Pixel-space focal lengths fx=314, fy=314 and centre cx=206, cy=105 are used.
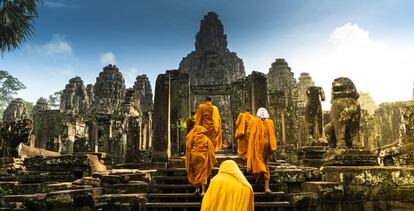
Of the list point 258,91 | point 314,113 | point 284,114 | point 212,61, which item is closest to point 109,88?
point 212,61

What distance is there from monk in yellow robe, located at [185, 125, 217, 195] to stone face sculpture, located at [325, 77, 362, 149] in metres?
2.88

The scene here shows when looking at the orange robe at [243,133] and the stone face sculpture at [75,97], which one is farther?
the stone face sculpture at [75,97]

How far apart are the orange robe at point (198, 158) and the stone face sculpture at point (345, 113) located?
9.45 feet

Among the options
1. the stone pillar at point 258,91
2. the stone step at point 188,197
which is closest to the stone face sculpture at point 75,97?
the stone pillar at point 258,91

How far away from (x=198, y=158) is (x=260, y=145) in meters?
1.33

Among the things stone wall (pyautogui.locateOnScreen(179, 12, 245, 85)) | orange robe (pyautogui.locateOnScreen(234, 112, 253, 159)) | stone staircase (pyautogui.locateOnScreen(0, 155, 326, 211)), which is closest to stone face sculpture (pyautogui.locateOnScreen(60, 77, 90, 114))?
stone wall (pyautogui.locateOnScreen(179, 12, 245, 85))

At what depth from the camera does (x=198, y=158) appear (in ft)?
19.9

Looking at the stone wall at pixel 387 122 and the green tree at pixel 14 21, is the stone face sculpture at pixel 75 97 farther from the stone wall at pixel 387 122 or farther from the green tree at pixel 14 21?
the stone wall at pixel 387 122

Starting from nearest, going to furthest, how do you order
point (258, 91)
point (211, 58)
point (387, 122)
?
point (258, 91) < point (387, 122) < point (211, 58)

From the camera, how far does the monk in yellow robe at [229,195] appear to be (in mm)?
3154

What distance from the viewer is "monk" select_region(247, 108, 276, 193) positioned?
622cm

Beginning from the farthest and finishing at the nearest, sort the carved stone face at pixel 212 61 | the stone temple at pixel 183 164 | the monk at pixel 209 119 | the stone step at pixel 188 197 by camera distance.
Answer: the carved stone face at pixel 212 61
the monk at pixel 209 119
the stone step at pixel 188 197
the stone temple at pixel 183 164

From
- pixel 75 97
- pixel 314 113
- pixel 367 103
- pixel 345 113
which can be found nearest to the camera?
pixel 345 113

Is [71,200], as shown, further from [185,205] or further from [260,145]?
[260,145]
